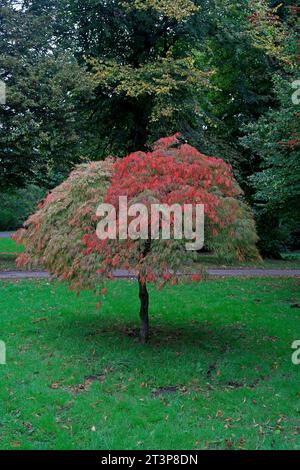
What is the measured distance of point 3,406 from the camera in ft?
18.4

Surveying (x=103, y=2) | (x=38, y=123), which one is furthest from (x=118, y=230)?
(x=103, y=2)

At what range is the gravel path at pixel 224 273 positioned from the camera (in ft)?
45.7

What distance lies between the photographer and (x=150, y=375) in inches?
261

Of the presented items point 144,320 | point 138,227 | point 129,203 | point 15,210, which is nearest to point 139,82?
point 144,320

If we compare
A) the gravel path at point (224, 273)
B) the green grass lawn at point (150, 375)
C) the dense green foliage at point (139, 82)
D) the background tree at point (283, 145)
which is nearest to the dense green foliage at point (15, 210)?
the dense green foliage at point (139, 82)

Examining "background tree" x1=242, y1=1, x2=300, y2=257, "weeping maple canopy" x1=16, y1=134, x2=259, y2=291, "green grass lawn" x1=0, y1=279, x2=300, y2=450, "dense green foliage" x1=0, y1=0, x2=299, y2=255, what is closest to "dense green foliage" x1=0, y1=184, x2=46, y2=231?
"dense green foliage" x1=0, y1=0, x2=299, y2=255

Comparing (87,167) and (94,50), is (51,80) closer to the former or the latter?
(94,50)

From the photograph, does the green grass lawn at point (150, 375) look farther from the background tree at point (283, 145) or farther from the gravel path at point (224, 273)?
the gravel path at point (224, 273)

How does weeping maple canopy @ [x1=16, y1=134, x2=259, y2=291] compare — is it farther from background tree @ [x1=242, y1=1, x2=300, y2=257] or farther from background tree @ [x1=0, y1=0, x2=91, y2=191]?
background tree @ [x1=0, y1=0, x2=91, y2=191]

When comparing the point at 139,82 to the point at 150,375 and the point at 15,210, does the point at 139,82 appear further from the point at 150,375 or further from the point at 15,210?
the point at 15,210

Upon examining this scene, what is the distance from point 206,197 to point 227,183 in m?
0.69

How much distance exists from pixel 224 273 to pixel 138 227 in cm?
907

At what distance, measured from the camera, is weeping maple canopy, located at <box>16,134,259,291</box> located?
6605 millimetres

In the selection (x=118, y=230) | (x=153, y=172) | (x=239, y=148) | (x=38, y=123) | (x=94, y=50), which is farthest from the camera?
(x=239, y=148)
